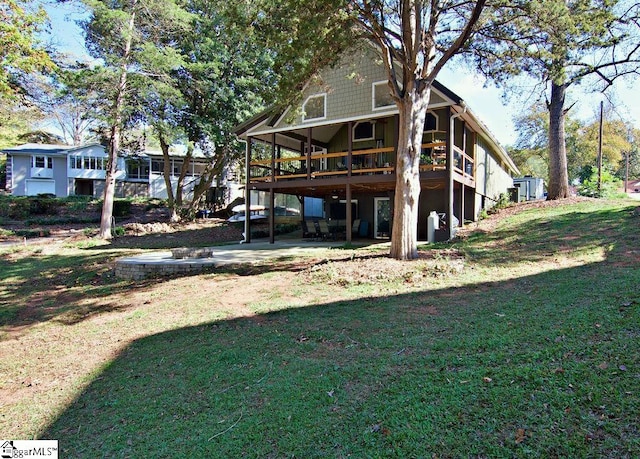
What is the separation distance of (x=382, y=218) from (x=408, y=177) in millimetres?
7993

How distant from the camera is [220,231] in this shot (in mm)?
20984

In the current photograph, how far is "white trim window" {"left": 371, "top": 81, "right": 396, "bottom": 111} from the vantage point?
14367mm

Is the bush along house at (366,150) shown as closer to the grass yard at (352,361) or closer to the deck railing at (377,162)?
the deck railing at (377,162)

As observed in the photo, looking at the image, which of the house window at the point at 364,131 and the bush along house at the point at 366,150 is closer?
the bush along house at the point at 366,150

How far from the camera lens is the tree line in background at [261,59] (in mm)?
9430

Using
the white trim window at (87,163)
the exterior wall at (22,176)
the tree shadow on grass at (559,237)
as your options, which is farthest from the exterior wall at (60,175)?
the tree shadow on grass at (559,237)

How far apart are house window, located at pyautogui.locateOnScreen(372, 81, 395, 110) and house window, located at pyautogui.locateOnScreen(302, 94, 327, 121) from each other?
2.14m

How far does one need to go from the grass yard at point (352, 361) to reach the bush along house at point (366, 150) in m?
5.34

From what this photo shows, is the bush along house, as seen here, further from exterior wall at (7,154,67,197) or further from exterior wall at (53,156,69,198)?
exterior wall at (7,154,67,197)

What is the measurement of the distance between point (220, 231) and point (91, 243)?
6.02m

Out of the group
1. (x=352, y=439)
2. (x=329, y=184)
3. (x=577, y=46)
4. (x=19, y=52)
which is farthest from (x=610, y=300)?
(x=19, y=52)

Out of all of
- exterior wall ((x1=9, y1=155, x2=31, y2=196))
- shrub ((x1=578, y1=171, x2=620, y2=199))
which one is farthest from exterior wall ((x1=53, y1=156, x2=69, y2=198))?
shrub ((x1=578, y1=171, x2=620, y2=199))

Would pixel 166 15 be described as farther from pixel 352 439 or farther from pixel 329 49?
pixel 352 439

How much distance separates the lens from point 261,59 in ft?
70.2
